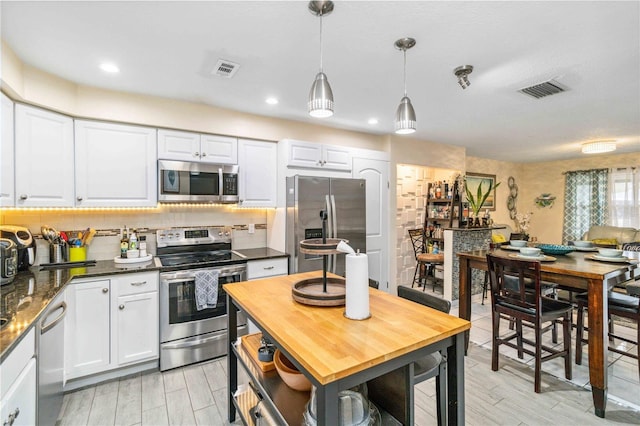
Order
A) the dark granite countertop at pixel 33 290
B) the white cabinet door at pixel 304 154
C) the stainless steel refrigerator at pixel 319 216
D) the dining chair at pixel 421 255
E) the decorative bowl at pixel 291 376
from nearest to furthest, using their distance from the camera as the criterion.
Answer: the dark granite countertop at pixel 33 290 < the decorative bowl at pixel 291 376 < the stainless steel refrigerator at pixel 319 216 < the white cabinet door at pixel 304 154 < the dining chair at pixel 421 255

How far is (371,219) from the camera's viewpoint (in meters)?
4.10

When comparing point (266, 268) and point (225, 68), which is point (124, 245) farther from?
point (225, 68)

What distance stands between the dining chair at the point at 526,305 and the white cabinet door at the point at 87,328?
315 cm

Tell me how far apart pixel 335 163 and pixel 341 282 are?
2200 mm

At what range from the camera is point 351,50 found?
6.84 ft

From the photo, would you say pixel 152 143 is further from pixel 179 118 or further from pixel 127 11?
pixel 127 11

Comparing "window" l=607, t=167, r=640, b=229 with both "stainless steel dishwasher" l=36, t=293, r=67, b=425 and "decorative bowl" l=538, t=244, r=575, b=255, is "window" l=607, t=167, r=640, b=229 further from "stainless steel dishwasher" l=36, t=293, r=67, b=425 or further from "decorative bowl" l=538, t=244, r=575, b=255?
"stainless steel dishwasher" l=36, t=293, r=67, b=425

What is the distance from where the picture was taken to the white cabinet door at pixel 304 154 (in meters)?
3.43

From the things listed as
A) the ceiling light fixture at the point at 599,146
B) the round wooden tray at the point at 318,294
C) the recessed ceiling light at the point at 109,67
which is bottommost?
the round wooden tray at the point at 318,294

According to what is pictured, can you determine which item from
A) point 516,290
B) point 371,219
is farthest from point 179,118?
point 516,290

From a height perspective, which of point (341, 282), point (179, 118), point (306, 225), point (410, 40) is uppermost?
point (410, 40)

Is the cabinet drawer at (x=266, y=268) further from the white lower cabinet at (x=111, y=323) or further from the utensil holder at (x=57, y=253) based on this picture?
the utensil holder at (x=57, y=253)

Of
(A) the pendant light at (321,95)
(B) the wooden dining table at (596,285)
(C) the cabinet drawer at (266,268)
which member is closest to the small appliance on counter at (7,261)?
(C) the cabinet drawer at (266,268)

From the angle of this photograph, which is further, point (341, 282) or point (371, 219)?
point (371, 219)
